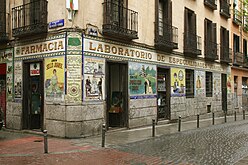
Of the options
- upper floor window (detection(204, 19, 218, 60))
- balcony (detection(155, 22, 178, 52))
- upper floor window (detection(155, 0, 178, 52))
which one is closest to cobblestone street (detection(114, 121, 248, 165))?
balcony (detection(155, 22, 178, 52))

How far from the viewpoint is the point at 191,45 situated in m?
18.2

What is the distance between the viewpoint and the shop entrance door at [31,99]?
1249 centimetres

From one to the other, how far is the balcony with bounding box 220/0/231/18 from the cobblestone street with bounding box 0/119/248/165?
1429cm

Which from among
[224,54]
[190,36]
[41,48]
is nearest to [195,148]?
[41,48]

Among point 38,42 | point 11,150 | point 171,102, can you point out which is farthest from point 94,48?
point 171,102

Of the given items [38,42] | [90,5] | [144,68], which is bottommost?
[144,68]

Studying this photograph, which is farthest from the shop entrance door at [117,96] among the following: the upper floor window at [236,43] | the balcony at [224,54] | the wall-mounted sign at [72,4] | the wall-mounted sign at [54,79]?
the upper floor window at [236,43]

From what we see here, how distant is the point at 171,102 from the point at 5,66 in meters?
9.18

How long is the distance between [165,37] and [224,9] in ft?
34.0

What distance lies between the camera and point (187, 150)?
882 cm

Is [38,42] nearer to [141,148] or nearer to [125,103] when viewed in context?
[125,103]

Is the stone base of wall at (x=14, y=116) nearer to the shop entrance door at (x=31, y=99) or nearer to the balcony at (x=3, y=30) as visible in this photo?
the shop entrance door at (x=31, y=99)

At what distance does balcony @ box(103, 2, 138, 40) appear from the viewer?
1156cm

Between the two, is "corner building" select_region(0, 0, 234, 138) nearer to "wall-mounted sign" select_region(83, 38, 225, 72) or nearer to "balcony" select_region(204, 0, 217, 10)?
"wall-mounted sign" select_region(83, 38, 225, 72)
